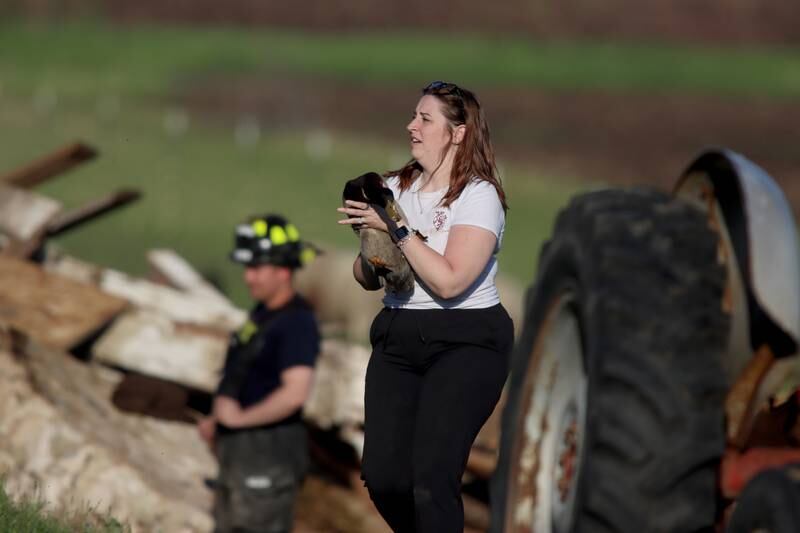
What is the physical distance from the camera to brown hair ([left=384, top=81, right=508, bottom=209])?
4832 millimetres

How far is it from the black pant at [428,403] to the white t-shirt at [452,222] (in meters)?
0.03

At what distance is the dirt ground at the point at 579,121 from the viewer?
24078 mm

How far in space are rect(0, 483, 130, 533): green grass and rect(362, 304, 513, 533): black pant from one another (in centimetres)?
123

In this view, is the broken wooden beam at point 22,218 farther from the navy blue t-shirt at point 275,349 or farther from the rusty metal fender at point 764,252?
the rusty metal fender at point 764,252

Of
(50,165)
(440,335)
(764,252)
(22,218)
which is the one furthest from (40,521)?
(50,165)

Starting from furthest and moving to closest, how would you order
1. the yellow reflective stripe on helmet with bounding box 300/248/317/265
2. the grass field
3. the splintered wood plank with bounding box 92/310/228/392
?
the grass field < the splintered wood plank with bounding box 92/310/228/392 < the yellow reflective stripe on helmet with bounding box 300/248/317/265

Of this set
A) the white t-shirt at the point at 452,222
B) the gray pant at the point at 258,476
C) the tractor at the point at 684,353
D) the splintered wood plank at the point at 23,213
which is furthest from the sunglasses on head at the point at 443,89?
the splintered wood plank at the point at 23,213

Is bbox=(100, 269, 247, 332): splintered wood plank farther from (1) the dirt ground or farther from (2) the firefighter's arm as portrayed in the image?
(1) the dirt ground

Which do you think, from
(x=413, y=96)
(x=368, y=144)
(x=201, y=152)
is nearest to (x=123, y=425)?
(x=201, y=152)

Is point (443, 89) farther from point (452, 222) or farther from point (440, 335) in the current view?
point (440, 335)

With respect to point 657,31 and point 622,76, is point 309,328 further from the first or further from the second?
point 657,31

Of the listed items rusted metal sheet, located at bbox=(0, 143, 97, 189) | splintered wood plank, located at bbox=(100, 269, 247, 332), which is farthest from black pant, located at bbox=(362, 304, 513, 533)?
rusted metal sheet, located at bbox=(0, 143, 97, 189)

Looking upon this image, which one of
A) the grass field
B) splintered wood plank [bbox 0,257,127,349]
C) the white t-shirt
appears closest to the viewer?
the white t-shirt

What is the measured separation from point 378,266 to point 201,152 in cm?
1542
